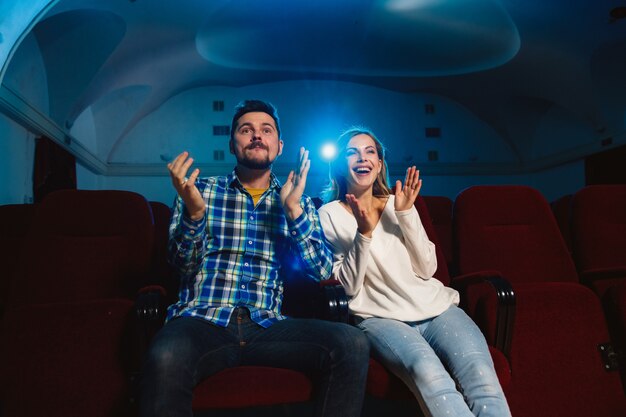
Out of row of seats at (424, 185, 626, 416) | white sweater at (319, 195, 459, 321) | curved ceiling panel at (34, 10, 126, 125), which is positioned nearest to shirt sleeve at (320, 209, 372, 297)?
white sweater at (319, 195, 459, 321)

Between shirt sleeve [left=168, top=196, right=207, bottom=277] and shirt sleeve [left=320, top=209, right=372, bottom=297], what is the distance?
1.53 feet

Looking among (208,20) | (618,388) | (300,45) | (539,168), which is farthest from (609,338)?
(539,168)

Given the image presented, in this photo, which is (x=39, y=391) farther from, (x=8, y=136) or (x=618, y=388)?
(x=8, y=136)

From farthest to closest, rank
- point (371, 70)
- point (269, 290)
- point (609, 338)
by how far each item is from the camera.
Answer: point (371, 70) < point (609, 338) < point (269, 290)

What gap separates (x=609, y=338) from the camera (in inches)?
62.1

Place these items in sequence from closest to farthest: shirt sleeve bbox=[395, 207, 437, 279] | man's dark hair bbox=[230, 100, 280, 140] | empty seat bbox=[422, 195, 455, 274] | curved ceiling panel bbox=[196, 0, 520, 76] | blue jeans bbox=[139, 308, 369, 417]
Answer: blue jeans bbox=[139, 308, 369, 417], shirt sleeve bbox=[395, 207, 437, 279], man's dark hair bbox=[230, 100, 280, 140], empty seat bbox=[422, 195, 455, 274], curved ceiling panel bbox=[196, 0, 520, 76]

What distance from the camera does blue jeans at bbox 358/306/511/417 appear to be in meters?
1.12

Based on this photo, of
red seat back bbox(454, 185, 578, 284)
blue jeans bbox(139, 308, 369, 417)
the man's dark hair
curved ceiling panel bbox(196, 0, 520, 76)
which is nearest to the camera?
blue jeans bbox(139, 308, 369, 417)

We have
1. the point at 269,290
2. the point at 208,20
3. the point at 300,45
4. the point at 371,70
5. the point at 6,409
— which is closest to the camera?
the point at 6,409

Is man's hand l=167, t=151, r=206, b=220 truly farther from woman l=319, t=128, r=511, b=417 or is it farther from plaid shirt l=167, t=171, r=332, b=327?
woman l=319, t=128, r=511, b=417

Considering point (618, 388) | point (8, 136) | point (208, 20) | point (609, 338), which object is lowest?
point (618, 388)

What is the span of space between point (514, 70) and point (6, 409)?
28.5 feet

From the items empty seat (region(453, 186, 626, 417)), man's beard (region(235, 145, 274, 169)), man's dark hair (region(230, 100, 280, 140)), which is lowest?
empty seat (region(453, 186, 626, 417))

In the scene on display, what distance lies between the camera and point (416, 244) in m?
1.50
